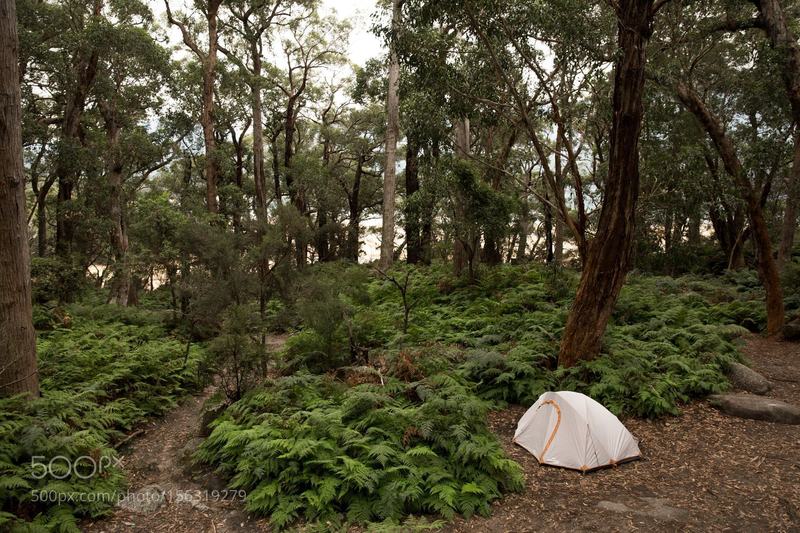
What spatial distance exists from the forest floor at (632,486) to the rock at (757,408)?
0.15m

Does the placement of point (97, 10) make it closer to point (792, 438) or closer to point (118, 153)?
point (118, 153)

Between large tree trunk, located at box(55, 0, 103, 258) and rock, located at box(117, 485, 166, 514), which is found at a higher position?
large tree trunk, located at box(55, 0, 103, 258)

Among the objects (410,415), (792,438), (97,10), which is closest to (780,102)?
(792,438)

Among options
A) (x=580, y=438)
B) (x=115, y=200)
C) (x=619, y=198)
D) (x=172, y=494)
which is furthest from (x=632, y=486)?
(x=115, y=200)

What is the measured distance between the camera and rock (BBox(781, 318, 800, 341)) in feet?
36.6

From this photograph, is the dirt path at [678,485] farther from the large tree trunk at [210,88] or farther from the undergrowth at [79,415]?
the large tree trunk at [210,88]

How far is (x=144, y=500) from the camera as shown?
18.4 ft

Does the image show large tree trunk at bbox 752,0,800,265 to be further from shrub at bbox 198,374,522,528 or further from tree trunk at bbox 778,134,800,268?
shrub at bbox 198,374,522,528

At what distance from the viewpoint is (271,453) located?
5.65 meters

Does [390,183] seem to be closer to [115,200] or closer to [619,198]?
[115,200]

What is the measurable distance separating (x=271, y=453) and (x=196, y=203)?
2080 cm

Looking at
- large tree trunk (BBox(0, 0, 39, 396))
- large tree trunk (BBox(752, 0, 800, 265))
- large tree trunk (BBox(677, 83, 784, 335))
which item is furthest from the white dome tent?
large tree trunk (BBox(752, 0, 800, 265))

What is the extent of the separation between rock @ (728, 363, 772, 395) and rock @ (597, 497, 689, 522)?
4.23m

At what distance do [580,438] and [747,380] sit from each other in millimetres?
4267
